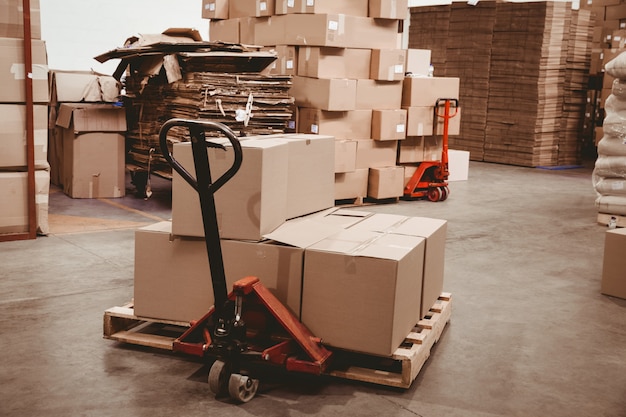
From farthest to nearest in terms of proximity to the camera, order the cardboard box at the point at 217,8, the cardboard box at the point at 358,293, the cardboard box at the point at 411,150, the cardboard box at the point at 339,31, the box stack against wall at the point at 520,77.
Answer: the box stack against wall at the point at 520,77, the cardboard box at the point at 217,8, the cardboard box at the point at 411,150, the cardboard box at the point at 339,31, the cardboard box at the point at 358,293

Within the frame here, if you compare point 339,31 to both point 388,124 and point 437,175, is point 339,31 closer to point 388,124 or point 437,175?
point 388,124

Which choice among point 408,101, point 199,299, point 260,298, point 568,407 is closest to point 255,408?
point 260,298

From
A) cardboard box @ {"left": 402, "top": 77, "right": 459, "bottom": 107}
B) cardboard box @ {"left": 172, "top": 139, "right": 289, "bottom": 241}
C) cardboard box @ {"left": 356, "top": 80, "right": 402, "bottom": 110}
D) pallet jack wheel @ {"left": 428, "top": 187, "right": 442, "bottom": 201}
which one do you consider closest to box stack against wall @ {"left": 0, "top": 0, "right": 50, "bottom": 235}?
cardboard box @ {"left": 172, "top": 139, "right": 289, "bottom": 241}

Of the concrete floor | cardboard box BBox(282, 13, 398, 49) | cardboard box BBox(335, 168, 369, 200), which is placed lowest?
the concrete floor

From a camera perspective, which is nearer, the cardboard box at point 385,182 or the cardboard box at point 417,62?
the cardboard box at point 385,182

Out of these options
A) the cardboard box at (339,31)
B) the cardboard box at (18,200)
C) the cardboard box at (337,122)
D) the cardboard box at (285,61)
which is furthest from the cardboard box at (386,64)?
the cardboard box at (18,200)

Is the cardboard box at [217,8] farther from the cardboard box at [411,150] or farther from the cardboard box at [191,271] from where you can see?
the cardboard box at [191,271]

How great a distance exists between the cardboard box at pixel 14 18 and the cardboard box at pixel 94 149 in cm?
183

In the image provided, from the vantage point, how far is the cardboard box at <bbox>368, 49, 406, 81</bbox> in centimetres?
788

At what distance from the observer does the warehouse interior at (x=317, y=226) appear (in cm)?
328

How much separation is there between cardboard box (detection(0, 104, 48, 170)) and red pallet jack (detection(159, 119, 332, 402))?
10.1ft

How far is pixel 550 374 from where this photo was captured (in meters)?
3.55

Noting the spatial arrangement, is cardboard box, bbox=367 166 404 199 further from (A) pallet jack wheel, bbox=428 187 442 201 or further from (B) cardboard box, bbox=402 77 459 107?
(B) cardboard box, bbox=402 77 459 107

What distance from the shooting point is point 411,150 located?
8.57 metres
